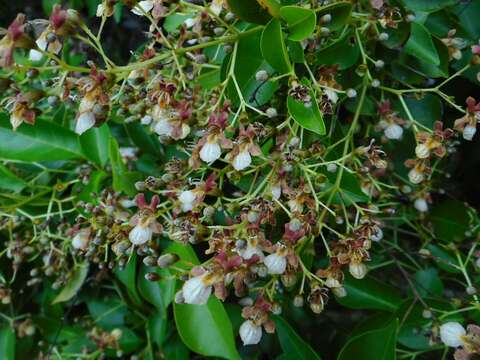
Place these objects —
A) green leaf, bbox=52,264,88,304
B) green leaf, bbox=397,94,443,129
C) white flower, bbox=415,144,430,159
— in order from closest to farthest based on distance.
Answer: white flower, bbox=415,144,430,159
green leaf, bbox=397,94,443,129
green leaf, bbox=52,264,88,304

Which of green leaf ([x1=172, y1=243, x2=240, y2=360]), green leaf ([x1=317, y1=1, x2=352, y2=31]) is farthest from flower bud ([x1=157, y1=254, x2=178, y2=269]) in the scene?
green leaf ([x1=317, y1=1, x2=352, y2=31])

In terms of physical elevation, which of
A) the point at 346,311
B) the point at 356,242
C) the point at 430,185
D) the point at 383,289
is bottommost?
the point at 346,311

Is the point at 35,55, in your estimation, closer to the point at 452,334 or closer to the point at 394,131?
the point at 394,131

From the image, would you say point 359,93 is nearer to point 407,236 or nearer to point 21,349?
point 407,236

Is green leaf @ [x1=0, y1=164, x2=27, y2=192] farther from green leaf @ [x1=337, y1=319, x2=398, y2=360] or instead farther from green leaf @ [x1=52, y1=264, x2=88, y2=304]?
green leaf @ [x1=337, y1=319, x2=398, y2=360]

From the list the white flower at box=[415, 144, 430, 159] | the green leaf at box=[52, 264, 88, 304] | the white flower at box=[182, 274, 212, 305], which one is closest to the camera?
the white flower at box=[182, 274, 212, 305]

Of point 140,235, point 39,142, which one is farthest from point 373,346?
point 39,142

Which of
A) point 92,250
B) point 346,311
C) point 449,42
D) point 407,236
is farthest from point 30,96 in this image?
point 346,311

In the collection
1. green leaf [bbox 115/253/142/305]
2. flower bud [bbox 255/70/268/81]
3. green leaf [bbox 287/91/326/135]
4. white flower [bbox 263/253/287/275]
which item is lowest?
green leaf [bbox 115/253/142/305]
